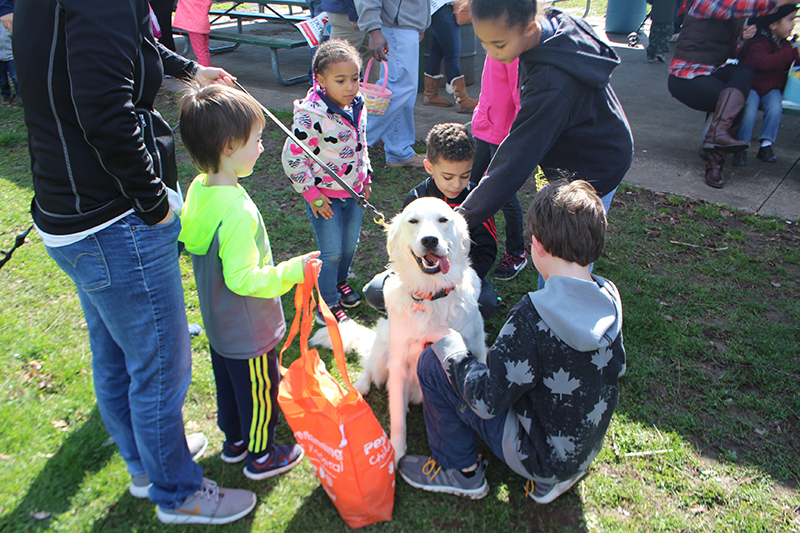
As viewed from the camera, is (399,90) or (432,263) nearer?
(432,263)

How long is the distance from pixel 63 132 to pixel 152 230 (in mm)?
414

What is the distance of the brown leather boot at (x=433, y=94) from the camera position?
759cm

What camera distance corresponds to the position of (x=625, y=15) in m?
11.6

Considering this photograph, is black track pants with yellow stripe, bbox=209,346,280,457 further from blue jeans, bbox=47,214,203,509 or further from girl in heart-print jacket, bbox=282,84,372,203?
girl in heart-print jacket, bbox=282,84,372,203

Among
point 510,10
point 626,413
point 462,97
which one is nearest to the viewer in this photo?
point 510,10

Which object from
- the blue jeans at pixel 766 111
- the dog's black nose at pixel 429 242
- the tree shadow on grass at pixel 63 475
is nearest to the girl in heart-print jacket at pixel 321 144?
the dog's black nose at pixel 429 242

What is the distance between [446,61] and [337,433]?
650 cm

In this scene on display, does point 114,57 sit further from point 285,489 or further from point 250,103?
point 285,489

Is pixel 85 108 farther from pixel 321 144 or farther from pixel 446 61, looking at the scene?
pixel 446 61

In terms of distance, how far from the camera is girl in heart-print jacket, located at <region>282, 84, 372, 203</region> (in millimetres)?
3160

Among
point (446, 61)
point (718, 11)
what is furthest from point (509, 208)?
point (446, 61)

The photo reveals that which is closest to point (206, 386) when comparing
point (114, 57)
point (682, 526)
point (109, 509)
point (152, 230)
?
point (109, 509)

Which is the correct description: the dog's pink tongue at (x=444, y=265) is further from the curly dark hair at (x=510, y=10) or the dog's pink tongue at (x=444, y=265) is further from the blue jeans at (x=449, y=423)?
the curly dark hair at (x=510, y=10)

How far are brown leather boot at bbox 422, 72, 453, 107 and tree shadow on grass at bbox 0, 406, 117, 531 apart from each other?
20.6 feet
